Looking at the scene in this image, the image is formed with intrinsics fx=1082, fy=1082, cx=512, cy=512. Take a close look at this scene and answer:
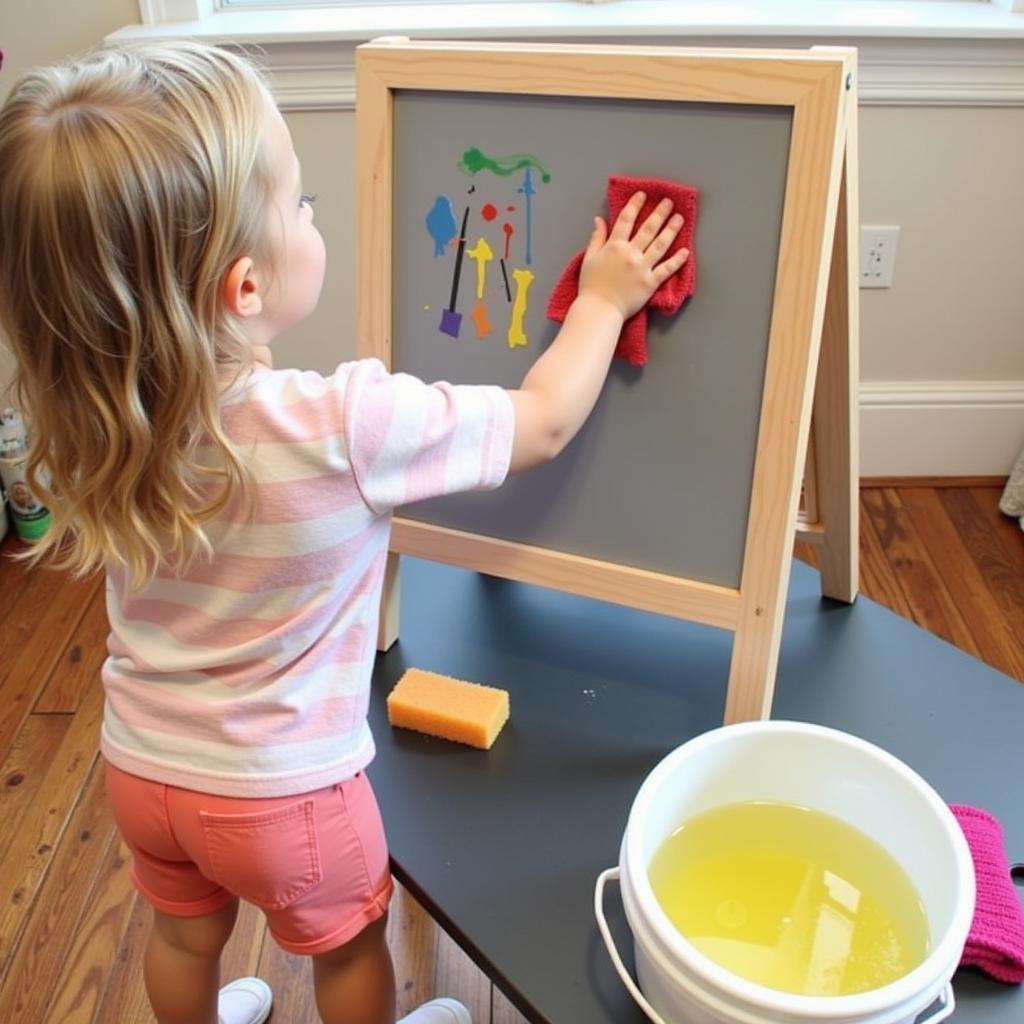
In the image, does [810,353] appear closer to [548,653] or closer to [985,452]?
[548,653]

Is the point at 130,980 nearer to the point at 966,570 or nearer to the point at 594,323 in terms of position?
the point at 594,323

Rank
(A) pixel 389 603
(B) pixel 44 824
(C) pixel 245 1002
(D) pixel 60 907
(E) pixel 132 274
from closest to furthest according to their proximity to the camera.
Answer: (E) pixel 132 274 < (A) pixel 389 603 < (C) pixel 245 1002 < (D) pixel 60 907 < (B) pixel 44 824

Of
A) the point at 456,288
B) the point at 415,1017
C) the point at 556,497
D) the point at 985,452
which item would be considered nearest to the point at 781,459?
the point at 556,497

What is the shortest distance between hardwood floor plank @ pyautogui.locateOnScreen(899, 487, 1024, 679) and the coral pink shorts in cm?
120

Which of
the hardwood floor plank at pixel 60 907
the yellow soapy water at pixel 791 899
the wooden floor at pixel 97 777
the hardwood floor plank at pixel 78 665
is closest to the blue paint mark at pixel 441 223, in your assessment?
the yellow soapy water at pixel 791 899

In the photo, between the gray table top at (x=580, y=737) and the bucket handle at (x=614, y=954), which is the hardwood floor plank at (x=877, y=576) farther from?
the bucket handle at (x=614, y=954)

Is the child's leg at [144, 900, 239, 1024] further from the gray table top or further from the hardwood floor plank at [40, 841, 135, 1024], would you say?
the hardwood floor plank at [40, 841, 135, 1024]

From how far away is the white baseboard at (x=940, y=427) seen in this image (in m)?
2.10

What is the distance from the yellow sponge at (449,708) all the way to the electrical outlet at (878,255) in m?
A: 1.29

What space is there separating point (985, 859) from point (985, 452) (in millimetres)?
1472

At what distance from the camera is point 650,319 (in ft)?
2.97

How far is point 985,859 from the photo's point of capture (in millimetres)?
856

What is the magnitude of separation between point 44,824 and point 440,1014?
2.16 feet

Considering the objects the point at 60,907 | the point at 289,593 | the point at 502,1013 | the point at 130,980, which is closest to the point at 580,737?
the point at 289,593
